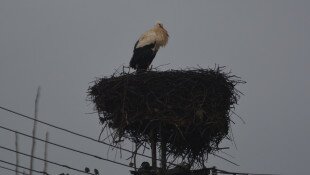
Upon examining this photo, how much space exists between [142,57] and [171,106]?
10.7 ft

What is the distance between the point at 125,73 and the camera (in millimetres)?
9531

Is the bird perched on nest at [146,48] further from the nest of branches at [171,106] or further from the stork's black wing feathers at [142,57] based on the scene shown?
the nest of branches at [171,106]

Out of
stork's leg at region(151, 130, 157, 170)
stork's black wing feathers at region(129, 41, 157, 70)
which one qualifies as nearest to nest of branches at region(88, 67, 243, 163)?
stork's leg at region(151, 130, 157, 170)

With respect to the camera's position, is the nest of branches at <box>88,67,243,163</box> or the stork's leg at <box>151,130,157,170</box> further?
the nest of branches at <box>88,67,243,163</box>

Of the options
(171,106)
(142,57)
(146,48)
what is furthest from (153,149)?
(146,48)

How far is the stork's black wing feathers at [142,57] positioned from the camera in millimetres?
11875

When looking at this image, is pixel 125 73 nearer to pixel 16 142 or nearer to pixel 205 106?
pixel 205 106

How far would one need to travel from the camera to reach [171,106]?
8.74 m

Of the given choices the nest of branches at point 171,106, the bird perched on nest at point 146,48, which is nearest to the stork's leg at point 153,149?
the nest of branches at point 171,106

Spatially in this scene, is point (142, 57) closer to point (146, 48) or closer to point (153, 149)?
point (146, 48)

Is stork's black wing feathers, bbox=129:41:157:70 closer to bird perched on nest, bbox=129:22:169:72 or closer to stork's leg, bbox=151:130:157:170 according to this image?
bird perched on nest, bbox=129:22:169:72

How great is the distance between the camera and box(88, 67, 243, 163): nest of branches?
8.62 m

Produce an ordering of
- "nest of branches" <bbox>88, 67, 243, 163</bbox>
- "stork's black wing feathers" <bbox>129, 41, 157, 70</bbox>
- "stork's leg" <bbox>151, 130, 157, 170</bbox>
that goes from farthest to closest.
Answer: "stork's black wing feathers" <bbox>129, 41, 157, 70</bbox>
"nest of branches" <bbox>88, 67, 243, 163</bbox>
"stork's leg" <bbox>151, 130, 157, 170</bbox>

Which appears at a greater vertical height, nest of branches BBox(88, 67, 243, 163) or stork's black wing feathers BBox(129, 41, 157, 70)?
stork's black wing feathers BBox(129, 41, 157, 70)
